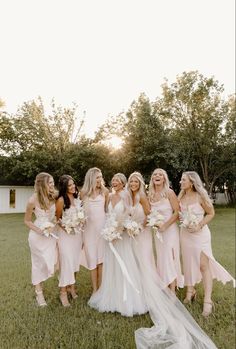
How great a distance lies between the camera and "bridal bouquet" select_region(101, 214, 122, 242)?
6.06 metres

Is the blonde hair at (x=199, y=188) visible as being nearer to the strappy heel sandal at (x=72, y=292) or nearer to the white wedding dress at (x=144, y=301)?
the white wedding dress at (x=144, y=301)

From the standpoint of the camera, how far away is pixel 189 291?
6.46 metres

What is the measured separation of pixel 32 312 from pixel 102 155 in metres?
23.6

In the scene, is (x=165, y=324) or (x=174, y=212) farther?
(x=174, y=212)

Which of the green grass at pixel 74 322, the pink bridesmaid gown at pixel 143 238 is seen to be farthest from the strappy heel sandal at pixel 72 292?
the pink bridesmaid gown at pixel 143 238

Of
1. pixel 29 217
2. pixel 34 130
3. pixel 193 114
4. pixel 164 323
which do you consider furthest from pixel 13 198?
pixel 164 323

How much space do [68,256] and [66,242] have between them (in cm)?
27

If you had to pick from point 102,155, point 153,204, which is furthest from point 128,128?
point 153,204

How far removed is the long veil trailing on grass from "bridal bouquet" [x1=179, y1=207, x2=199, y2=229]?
961 millimetres

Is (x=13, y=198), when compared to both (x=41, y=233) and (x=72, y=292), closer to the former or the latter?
(x=72, y=292)

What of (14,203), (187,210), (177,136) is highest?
(177,136)

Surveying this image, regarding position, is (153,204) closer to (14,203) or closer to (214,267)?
(214,267)

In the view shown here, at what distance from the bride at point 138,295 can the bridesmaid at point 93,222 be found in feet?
0.95

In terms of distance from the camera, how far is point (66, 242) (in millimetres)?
6469
